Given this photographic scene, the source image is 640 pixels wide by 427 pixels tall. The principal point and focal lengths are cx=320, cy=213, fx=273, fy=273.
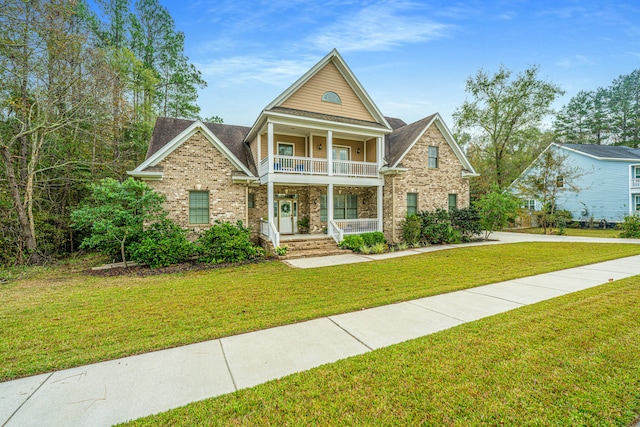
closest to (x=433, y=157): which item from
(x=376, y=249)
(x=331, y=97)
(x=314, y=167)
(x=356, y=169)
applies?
(x=356, y=169)

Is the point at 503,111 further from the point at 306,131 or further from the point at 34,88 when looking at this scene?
the point at 34,88

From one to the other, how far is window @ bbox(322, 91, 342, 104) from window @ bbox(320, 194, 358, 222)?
510 centimetres

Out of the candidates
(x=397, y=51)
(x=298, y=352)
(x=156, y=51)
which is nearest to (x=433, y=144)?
(x=397, y=51)

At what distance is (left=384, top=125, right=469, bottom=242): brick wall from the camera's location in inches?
582

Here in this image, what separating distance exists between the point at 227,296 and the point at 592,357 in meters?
6.05

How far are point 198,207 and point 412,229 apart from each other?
1042 cm

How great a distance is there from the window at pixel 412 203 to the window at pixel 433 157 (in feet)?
7.03

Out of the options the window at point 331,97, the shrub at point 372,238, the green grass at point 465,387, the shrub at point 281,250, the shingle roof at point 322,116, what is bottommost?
the green grass at point 465,387

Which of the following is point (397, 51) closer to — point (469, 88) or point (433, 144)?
point (433, 144)

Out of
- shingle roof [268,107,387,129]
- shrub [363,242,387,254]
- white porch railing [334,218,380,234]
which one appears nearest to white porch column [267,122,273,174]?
shingle roof [268,107,387,129]

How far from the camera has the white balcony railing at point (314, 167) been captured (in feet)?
42.6

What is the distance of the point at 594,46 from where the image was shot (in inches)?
609

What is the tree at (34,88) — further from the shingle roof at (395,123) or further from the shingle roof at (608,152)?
the shingle roof at (608,152)

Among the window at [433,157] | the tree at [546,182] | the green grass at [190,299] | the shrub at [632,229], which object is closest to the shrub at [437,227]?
the window at [433,157]
